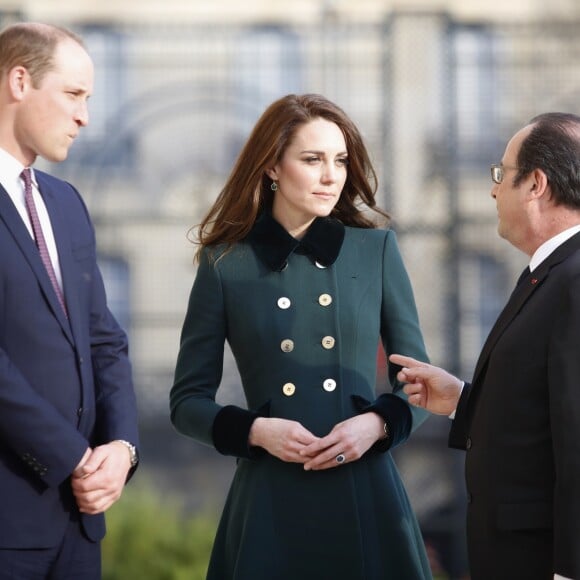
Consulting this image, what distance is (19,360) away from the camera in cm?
286

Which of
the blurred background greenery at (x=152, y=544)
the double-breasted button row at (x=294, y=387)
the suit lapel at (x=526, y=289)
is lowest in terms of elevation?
the blurred background greenery at (x=152, y=544)

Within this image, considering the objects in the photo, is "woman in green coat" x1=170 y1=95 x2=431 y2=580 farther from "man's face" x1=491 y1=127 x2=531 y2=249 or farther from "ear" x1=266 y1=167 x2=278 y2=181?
"man's face" x1=491 y1=127 x2=531 y2=249

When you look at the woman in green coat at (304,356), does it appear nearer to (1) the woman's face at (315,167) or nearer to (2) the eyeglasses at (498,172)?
(1) the woman's face at (315,167)

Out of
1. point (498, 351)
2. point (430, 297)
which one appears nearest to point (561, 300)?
point (498, 351)

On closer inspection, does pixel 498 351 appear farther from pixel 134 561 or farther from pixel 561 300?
pixel 134 561

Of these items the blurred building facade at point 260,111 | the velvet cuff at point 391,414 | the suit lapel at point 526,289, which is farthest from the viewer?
the blurred building facade at point 260,111

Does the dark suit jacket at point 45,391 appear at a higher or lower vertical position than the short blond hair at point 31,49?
lower

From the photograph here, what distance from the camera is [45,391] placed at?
288 centimetres

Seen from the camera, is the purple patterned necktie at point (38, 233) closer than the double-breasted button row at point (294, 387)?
Yes

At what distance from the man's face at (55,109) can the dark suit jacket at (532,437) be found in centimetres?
99

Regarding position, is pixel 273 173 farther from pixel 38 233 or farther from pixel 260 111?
pixel 260 111

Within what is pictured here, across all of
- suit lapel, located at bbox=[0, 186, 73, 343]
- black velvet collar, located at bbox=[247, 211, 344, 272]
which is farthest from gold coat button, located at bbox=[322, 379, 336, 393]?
suit lapel, located at bbox=[0, 186, 73, 343]

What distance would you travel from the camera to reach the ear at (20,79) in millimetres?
2947

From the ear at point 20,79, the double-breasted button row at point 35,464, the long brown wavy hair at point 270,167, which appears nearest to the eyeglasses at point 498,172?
the long brown wavy hair at point 270,167
